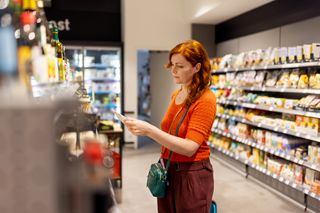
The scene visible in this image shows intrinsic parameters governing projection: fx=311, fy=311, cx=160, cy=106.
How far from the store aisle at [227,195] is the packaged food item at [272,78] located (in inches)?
63.2

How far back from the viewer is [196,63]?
1714 millimetres

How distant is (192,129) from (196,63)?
14.6 inches

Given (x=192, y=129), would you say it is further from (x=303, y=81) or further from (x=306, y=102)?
(x=303, y=81)

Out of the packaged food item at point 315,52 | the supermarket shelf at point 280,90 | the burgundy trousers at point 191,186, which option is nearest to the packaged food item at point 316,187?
the supermarket shelf at point 280,90

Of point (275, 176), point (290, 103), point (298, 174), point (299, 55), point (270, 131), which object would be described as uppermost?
point (299, 55)

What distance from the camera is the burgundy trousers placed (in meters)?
1.74

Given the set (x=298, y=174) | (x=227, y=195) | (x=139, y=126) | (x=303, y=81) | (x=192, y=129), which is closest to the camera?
(x=139, y=126)

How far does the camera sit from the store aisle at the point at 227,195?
4051 millimetres

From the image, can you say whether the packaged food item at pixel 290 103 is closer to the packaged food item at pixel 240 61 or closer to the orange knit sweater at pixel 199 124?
the packaged food item at pixel 240 61

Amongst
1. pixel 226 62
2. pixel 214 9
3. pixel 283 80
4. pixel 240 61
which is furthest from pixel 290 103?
pixel 214 9

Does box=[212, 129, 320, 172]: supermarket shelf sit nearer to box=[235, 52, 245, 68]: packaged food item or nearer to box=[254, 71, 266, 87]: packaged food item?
box=[254, 71, 266, 87]: packaged food item

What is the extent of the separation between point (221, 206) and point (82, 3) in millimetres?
5800

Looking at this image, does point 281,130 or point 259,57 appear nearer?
point 281,130

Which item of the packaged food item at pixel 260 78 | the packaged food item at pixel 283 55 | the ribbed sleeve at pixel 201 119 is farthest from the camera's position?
the packaged food item at pixel 260 78
